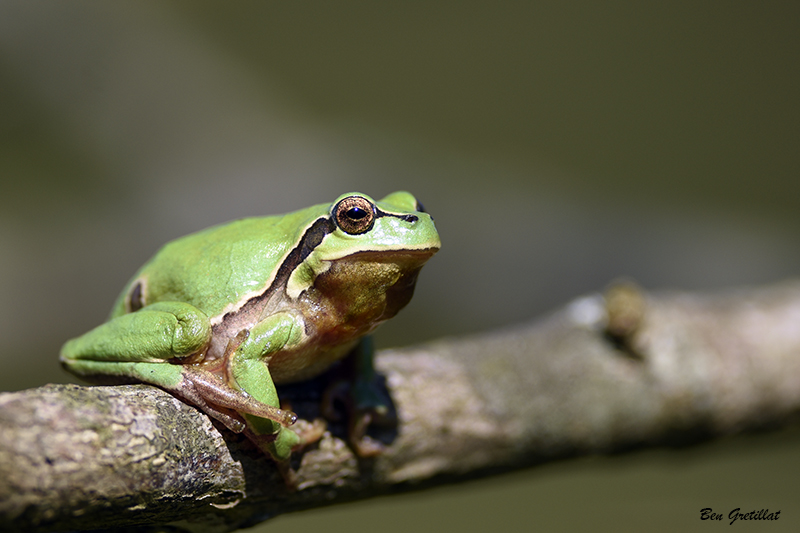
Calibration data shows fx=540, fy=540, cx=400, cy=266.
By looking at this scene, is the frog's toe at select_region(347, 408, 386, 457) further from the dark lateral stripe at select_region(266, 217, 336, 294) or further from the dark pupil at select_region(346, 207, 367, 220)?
the dark pupil at select_region(346, 207, 367, 220)

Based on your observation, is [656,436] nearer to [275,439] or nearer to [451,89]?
[275,439]

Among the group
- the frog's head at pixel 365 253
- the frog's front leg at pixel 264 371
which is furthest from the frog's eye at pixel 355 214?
the frog's front leg at pixel 264 371

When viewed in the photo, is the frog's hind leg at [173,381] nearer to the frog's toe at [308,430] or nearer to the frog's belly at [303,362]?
the frog's belly at [303,362]

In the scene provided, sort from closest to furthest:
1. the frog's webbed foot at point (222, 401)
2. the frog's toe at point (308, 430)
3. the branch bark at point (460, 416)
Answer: the branch bark at point (460, 416), the frog's webbed foot at point (222, 401), the frog's toe at point (308, 430)

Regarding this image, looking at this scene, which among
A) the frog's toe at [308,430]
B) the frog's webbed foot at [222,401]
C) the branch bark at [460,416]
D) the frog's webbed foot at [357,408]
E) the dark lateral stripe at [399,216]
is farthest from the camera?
the frog's webbed foot at [357,408]

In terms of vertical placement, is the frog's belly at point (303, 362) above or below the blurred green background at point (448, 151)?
below

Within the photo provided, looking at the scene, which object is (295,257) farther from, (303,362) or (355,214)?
(303,362)

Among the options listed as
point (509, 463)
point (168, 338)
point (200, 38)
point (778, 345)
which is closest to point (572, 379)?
point (509, 463)

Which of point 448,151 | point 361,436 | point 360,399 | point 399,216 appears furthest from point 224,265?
point 448,151
